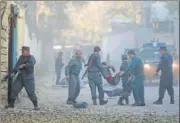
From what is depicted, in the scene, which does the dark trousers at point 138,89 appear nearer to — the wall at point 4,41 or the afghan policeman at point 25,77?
the afghan policeman at point 25,77

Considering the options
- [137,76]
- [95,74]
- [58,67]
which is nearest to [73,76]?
[95,74]

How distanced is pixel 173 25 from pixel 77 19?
28.4 metres

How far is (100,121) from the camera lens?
9969 millimetres

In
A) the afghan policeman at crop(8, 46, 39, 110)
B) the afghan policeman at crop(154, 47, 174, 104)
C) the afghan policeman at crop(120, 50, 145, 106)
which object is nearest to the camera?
the afghan policeman at crop(8, 46, 39, 110)

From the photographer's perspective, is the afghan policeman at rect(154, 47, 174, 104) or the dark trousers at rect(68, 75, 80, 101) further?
→ the afghan policeman at rect(154, 47, 174, 104)

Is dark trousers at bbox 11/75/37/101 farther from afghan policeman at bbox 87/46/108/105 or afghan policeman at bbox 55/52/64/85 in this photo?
afghan policeman at bbox 55/52/64/85

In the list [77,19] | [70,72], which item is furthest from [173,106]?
[77,19]

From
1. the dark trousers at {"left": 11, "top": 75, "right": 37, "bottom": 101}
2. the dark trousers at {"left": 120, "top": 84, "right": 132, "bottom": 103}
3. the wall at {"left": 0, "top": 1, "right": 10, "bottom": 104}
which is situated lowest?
the dark trousers at {"left": 120, "top": 84, "right": 132, "bottom": 103}

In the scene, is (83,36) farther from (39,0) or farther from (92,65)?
(92,65)

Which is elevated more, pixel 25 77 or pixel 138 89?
pixel 25 77

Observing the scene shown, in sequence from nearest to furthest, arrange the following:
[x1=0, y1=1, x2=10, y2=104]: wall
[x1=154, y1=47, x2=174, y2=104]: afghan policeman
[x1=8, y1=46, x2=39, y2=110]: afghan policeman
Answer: [x1=8, y1=46, x2=39, y2=110]: afghan policeman
[x1=0, y1=1, x2=10, y2=104]: wall
[x1=154, y1=47, x2=174, y2=104]: afghan policeman

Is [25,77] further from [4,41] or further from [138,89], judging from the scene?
[138,89]

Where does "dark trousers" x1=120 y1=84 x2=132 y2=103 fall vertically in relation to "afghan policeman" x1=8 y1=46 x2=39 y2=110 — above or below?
below

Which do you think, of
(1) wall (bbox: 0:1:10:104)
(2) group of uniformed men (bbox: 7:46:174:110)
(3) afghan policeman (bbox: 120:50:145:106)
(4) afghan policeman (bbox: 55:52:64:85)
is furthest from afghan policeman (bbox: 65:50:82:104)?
(4) afghan policeman (bbox: 55:52:64:85)
